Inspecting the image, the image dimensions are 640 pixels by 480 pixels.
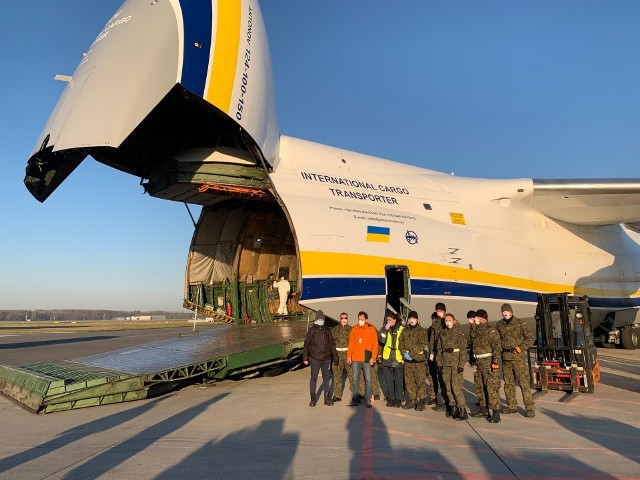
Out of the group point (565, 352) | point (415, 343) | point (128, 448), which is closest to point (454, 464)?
point (415, 343)

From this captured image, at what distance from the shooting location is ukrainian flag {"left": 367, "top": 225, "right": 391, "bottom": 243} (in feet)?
31.9

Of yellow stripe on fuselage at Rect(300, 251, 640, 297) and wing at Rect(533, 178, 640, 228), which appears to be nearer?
yellow stripe on fuselage at Rect(300, 251, 640, 297)

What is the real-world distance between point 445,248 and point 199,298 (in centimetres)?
652

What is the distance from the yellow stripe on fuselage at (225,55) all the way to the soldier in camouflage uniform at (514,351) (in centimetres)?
532

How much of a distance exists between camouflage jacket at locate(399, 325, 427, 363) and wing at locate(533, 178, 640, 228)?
6.77 metres

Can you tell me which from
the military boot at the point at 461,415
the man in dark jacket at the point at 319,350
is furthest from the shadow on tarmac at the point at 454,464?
the man in dark jacket at the point at 319,350

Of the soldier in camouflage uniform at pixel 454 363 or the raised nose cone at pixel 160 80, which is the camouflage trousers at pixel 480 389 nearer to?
the soldier in camouflage uniform at pixel 454 363

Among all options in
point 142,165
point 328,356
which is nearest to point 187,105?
point 142,165

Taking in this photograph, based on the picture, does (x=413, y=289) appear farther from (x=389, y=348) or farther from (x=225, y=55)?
(x=225, y=55)

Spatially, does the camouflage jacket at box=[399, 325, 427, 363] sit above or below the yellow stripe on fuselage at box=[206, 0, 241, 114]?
below

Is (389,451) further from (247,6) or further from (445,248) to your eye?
(247,6)

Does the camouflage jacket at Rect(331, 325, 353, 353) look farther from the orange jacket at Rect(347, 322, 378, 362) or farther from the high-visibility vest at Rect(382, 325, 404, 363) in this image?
the high-visibility vest at Rect(382, 325, 404, 363)

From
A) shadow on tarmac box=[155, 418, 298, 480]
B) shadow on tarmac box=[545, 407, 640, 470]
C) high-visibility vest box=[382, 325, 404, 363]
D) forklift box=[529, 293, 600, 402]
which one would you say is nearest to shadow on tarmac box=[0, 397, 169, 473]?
shadow on tarmac box=[155, 418, 298, 480]

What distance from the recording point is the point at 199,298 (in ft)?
41.3
